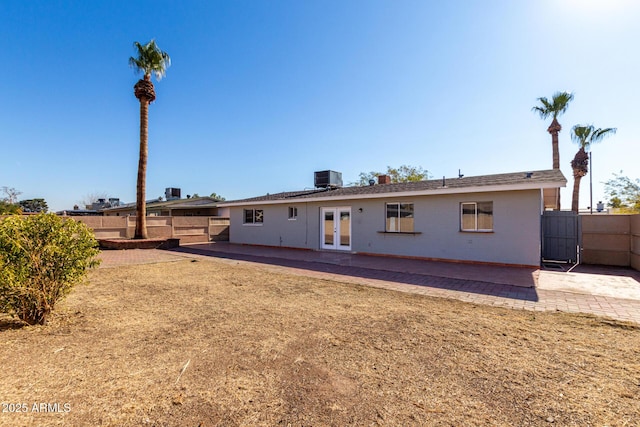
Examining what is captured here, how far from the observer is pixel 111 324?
4.50 metres

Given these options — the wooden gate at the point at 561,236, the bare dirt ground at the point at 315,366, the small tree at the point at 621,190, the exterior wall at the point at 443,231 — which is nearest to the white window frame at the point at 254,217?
the exterior wall at the point at 443,231

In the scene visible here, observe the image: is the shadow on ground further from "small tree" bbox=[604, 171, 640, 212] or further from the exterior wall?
"small tree" bbox=[604, 171, 640, 212]

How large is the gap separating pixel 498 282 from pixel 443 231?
3.91m

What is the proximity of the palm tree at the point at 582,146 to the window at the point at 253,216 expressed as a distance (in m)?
25.7

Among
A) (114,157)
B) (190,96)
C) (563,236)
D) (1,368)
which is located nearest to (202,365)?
(1,368)

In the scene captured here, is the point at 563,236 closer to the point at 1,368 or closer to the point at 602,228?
the point at 602,228

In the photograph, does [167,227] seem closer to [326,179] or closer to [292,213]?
[292,213]

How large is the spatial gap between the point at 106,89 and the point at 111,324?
16.6 m

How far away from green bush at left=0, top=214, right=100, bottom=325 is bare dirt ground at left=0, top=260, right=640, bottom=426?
35 cm

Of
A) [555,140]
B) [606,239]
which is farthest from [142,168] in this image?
[555,140]

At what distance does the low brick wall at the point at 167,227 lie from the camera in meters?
17.1

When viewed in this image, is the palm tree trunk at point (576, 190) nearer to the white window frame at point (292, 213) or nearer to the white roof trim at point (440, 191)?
the white roof trim at point (440, 191)

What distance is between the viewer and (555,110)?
22.4 meters

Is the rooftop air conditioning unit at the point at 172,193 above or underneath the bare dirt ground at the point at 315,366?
above
